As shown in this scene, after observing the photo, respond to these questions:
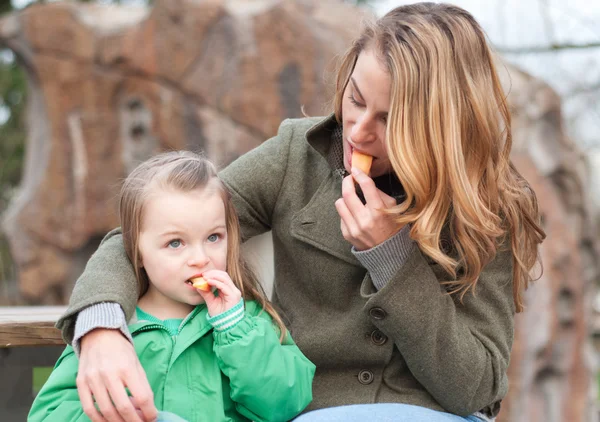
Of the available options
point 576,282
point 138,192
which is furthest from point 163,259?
point 576,282

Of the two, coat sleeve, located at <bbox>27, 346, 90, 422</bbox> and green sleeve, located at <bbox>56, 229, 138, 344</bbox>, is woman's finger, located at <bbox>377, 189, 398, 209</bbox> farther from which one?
coat sleeve, located at <bbox>27, 346, 90, 422</bbox>

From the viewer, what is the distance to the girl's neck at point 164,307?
75.0 inches

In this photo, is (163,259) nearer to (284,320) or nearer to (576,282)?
(284,320)

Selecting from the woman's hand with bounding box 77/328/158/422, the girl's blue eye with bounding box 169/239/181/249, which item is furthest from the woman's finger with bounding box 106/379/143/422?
the girl's blue eye with bounding box 169/239/181/249

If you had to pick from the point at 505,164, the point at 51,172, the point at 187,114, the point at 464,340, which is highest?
the point at 505,164

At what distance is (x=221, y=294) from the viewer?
5.98ft

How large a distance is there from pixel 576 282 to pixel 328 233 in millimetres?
3660

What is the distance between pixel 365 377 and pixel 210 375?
15.8 inches

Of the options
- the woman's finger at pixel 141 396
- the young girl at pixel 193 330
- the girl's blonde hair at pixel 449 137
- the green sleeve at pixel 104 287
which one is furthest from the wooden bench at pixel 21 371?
the girl's blonde hair at pixel 449 137

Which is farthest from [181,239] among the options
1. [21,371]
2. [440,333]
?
[21,371]

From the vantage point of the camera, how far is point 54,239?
668cm

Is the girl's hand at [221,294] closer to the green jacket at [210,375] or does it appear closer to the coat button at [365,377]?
the green jacket at [210,375]

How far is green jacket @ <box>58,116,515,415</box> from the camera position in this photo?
1.83 metres

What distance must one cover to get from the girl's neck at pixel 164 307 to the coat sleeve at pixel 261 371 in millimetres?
142
